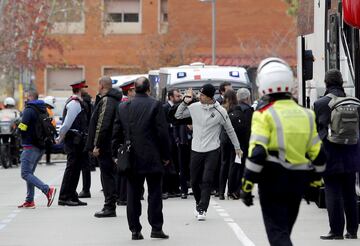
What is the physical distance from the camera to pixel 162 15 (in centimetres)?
8019

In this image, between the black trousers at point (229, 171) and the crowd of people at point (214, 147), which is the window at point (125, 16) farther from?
the black trousers at point (229, 171)

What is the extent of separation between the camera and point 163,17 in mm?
80062

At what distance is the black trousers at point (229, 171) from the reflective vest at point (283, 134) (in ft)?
36.5

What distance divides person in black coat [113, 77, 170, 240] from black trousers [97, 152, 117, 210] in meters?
2.79

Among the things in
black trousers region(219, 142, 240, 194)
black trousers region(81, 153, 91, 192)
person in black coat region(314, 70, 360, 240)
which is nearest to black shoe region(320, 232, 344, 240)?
person in black coat region(314, 70, 360, 240)

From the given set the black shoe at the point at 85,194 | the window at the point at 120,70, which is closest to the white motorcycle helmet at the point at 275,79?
the black shoe at the point at 85,194

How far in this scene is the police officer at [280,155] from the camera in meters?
9.95

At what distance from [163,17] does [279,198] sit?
70.5 m

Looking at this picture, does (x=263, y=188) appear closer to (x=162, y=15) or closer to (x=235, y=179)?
(x=235, y=179)

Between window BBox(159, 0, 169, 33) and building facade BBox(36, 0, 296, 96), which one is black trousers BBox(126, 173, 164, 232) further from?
window BBox(159, 0, 169, 33)

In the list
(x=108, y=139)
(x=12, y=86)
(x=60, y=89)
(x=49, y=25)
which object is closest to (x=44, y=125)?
(x=108, y=139)

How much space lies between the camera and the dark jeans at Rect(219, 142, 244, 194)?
21.3 m

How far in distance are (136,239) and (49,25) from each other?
45.2 meters

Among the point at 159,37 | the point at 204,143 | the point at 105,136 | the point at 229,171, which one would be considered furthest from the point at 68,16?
the point at 204,143
